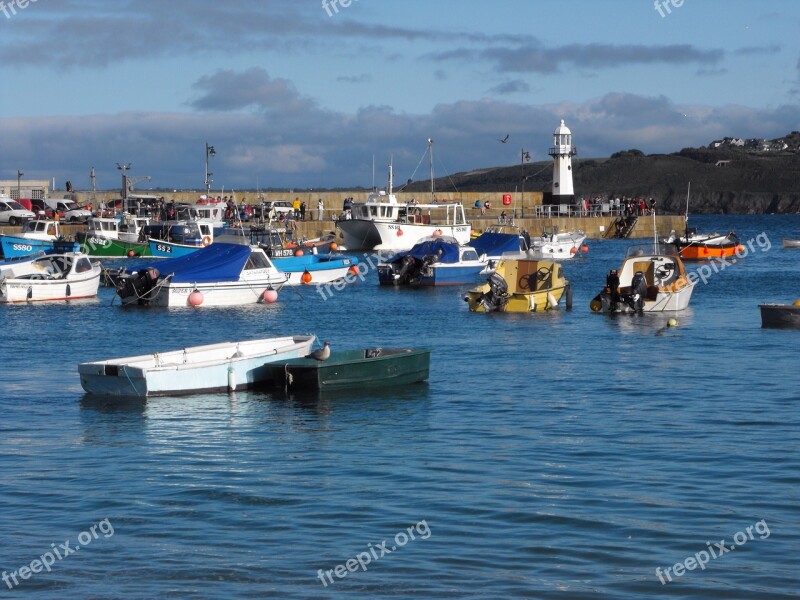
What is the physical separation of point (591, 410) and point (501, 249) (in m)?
36.9

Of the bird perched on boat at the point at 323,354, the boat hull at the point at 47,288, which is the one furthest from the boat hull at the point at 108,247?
the bird perched on boat at the point at 323,354

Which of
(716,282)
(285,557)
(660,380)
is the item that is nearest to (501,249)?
(716,282)

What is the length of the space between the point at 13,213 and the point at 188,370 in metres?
58.9

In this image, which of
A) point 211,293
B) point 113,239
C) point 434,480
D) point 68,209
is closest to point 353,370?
point 434,480

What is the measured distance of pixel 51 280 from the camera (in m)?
43.4

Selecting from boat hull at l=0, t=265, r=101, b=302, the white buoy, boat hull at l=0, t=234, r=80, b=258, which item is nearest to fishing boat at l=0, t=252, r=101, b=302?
boat hull at l=0, t=265, r=101, b=302

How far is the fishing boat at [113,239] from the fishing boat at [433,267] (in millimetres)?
16537

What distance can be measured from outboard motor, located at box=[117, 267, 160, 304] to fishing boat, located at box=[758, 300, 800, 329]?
67.1 feet

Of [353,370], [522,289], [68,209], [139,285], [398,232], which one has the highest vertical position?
[68,209]

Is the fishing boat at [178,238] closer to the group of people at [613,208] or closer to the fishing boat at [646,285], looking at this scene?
the fishing boat at [646,285]

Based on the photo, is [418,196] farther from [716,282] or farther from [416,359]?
[416,359]

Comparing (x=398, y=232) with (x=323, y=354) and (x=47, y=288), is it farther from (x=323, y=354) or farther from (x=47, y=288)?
(x=323, y=354)

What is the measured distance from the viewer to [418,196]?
111m

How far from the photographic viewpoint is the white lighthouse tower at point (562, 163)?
101 metres
